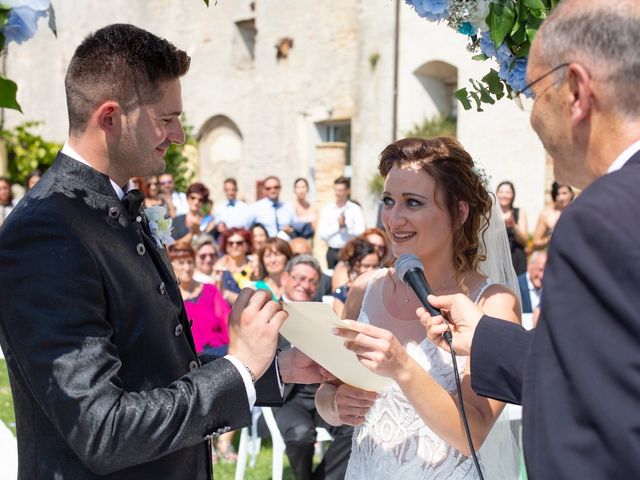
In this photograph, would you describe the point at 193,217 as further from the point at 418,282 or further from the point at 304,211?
the point at 418,282

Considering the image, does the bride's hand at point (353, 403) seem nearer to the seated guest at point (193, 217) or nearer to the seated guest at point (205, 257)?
the seated guest at point (205, 257)

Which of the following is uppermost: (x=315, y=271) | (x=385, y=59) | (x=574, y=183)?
(x=385, y=59)

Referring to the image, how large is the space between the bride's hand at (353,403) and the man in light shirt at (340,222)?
823 centimetres

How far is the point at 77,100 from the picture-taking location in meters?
2.33

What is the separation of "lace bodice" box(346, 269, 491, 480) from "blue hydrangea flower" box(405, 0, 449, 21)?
1.24m

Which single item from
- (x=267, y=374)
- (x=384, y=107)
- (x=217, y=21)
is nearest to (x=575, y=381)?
(x=267, y=374)

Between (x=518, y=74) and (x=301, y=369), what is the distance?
1326 mm

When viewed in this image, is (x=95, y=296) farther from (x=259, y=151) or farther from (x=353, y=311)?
(x=259, y=151)

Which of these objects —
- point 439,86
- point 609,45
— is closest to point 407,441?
point 609,45

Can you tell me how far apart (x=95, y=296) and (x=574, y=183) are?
3.98ft

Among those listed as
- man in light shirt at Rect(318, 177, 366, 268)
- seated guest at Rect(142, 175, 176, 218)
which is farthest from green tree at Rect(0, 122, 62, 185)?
man in light shirt at Rect(318, 177, 366, 268)

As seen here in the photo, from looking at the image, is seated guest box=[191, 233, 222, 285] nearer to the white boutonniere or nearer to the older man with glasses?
the older man with glasses

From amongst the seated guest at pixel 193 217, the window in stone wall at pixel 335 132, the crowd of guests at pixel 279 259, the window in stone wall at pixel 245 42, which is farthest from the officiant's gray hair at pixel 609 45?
the window in stone wall at pixel 245 42

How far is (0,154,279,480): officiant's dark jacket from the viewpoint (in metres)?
1.97
